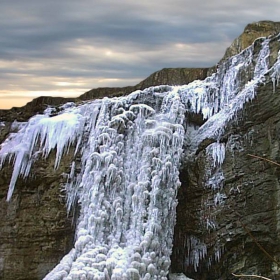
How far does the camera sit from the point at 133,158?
6551 mm

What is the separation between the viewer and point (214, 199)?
6.29 meters

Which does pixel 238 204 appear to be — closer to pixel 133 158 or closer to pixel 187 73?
pixel 133 158

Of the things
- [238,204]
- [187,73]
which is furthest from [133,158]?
[187,73]

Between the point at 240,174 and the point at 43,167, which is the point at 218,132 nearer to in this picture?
the point at 240,174

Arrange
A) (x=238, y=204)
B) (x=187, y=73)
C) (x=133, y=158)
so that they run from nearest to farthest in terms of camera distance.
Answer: (x=238, y=204), (x=133, y=158), (x=187, y=73)

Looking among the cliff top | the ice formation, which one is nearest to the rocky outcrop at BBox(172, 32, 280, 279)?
the ice formation

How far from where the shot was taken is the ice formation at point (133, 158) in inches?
232

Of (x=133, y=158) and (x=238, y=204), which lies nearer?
(x=238, y=204)

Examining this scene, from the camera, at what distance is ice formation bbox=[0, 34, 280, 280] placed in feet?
19.3

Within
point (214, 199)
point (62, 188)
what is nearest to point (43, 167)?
point (62, 188)

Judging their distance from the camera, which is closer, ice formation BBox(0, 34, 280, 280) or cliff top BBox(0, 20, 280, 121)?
ice formation BBox(0, 34, 280, 280)

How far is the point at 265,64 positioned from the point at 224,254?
271cm

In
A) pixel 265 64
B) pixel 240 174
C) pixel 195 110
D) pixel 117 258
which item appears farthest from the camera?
pixel 195 110

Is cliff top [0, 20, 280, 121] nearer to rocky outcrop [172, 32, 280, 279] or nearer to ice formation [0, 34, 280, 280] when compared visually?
ice formation [0, 34, 280, 280]
